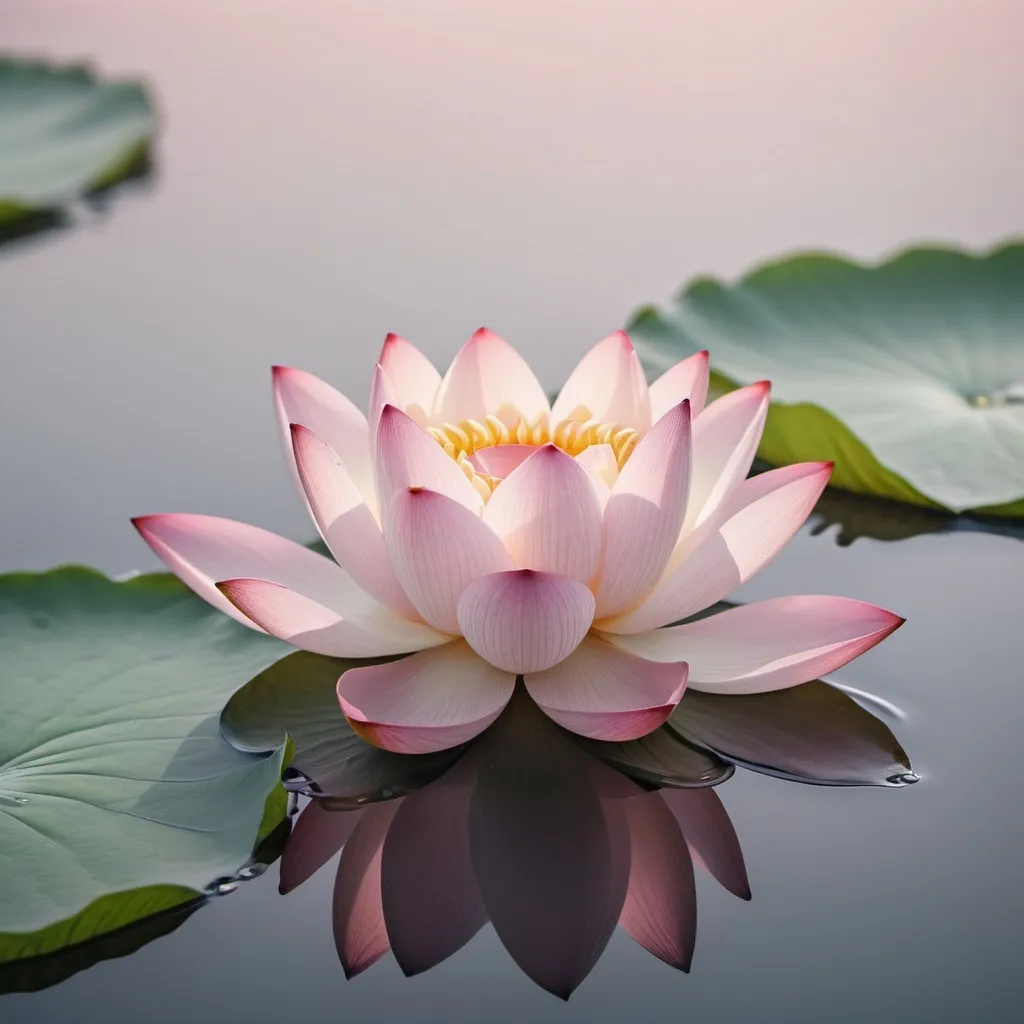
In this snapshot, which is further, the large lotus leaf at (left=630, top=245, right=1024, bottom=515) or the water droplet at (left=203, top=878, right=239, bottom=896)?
the large lotus leaf at (left=630, top=245, right=1024, bottom=515)

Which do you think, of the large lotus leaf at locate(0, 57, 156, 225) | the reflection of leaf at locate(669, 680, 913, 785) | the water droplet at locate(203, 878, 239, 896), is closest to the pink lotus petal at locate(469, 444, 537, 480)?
the reflection of leaf at locate(669, 680, 913, 785)

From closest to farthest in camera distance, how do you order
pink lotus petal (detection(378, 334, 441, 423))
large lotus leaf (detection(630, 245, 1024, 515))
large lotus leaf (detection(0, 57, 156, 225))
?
pink lotus petal (detection(378, 334, 441, 423)) → large lotus leaf (detection(630, 245, 1024, 515)) → large lotus leaf (detection(0, 57, 156, 225))

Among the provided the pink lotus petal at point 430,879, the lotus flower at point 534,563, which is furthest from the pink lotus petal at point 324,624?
the pink lotus petal at point 430,879

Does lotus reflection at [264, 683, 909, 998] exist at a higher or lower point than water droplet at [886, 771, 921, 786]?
higher

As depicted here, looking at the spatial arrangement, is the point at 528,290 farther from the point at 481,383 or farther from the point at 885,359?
the point at 481,383

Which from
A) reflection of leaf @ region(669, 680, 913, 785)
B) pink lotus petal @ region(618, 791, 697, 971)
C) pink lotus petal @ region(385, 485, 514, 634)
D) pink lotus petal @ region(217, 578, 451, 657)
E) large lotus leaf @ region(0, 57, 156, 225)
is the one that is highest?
large lotus leaf @ region(0, 57, 156, 225)

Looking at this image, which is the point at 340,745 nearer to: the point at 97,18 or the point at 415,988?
the point at 415,988

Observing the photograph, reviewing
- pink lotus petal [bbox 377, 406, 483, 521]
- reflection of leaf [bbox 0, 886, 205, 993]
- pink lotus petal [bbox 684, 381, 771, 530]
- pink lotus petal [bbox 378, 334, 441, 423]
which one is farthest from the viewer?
pink lotus petal [bbox 378, 334, 441, 423]

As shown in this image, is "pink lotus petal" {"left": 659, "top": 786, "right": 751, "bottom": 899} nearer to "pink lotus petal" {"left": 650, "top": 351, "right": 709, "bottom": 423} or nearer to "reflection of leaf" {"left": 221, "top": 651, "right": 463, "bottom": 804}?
"reflection of leaf" {"left": 221, "top": 651, "right": 463, "bottom": 804}

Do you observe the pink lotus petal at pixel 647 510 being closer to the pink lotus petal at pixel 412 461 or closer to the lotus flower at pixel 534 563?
the lotus flower at pixel 534 563
